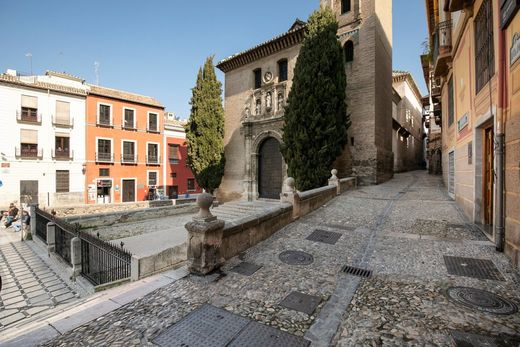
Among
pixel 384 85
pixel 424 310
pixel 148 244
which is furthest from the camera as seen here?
pixel 384 85

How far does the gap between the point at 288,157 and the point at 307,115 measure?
2.65 meters

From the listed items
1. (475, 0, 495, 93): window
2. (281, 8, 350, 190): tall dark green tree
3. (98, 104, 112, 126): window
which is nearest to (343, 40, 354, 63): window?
(281, 8, 350, 190): tall dark green tree

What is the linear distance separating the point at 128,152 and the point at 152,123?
4.13 meters

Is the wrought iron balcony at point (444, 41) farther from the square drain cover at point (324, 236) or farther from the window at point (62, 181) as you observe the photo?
the window at point (62, 181)

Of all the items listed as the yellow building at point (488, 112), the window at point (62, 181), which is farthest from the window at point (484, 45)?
the window at point (62, 181)

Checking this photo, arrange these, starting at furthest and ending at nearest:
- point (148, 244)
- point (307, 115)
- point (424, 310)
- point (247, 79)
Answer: point (247, 79), point (307, 115), point (148, 244), point (424, 310)

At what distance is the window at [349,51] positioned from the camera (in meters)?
16.0

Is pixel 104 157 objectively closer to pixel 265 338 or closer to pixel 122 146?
pixel 122 146

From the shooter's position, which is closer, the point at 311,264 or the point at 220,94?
the point at 311,264

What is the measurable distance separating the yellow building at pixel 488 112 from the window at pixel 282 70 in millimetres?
9786

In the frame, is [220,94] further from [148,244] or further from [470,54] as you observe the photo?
[470,54]

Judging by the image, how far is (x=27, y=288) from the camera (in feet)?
21.6

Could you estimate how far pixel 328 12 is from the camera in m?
14.2

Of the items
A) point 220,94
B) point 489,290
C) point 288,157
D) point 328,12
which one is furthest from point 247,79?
point 489,290
